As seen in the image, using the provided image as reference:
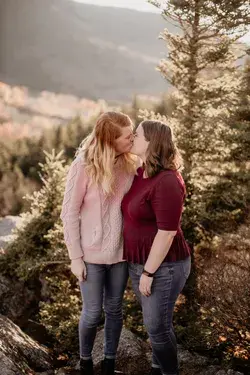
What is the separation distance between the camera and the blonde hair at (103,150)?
11.5 ft

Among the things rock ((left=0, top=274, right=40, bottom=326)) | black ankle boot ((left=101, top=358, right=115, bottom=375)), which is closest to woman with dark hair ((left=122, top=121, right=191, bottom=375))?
black ankle boot ((left=101, top=358, right=115, bottom=375))

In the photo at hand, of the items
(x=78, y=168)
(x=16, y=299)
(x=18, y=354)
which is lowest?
(x=16, y=299)

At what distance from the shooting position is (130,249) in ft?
11.5

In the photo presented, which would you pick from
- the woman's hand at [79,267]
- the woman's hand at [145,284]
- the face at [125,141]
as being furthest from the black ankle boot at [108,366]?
the face at [125,141]

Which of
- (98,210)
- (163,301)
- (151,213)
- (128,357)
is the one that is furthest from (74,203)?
(128,357)

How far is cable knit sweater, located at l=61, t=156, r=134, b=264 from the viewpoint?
360cm

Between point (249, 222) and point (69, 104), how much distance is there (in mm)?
137211

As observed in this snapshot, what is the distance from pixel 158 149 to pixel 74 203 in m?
0.79

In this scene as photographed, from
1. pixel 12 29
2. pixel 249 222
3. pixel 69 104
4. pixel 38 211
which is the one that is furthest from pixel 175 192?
pixel 12 29

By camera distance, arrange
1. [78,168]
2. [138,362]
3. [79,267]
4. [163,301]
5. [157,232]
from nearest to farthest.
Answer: [157,232]
[163,301]
[78,168]
[79,267]
[138,362]

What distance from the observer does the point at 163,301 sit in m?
3.40

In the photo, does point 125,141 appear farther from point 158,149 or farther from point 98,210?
point 98,210

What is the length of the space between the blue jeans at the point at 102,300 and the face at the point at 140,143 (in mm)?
958

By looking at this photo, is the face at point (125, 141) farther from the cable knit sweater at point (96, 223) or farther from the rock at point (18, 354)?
the rock at point (18, 354)
